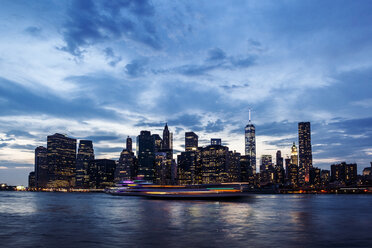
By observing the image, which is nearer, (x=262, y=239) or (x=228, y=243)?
(x=228, y=243)

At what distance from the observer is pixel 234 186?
195 meters

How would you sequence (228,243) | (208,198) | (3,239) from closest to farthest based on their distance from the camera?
(228,243) < (3,239) < (208,198)

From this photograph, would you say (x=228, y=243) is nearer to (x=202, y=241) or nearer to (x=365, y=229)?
(x=202, y=241)

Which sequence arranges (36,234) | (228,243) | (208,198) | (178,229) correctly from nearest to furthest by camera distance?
(228,243)
(36,234)
(178,229)
(208,198)

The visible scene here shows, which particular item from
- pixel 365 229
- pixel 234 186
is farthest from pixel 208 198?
pixel 365 229

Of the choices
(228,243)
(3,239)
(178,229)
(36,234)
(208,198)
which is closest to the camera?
(228,243)

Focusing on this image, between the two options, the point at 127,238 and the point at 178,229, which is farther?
the point at 178,229

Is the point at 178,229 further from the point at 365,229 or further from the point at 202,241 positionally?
the point at 365,229

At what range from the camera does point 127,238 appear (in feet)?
165

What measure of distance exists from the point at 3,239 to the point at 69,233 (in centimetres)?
943

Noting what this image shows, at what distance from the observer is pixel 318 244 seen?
45688mm

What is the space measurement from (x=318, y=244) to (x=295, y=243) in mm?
3098

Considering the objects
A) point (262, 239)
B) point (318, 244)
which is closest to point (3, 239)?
point (262, 239)

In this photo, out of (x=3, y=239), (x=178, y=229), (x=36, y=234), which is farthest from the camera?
(x=178, y=229)
